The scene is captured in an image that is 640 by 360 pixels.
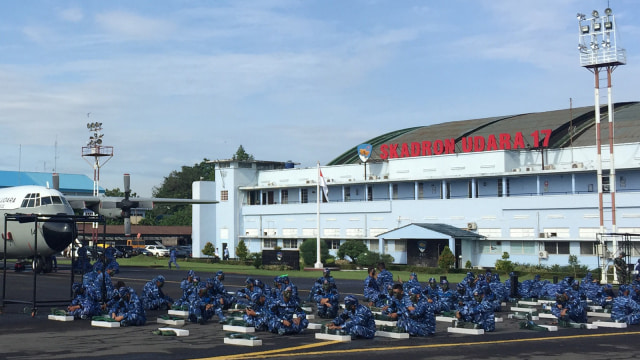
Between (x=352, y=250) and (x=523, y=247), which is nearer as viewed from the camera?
(x=523, y=247)

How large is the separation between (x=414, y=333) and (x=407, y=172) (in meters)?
57.5

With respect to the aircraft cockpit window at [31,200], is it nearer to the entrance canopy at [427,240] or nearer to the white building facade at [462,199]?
the white building facade at [462,199]

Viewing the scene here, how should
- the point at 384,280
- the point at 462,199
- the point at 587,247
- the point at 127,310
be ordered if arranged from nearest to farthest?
1. the point at 127,310
2. the point at 384,280
3. the point at 587,247
4. the point at 462,199

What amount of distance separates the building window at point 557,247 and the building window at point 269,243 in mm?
35665

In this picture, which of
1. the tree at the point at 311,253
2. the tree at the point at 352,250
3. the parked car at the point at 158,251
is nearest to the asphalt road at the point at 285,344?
the tree at the point at 311,253

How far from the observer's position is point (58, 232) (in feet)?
138

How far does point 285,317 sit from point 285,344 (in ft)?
6.67

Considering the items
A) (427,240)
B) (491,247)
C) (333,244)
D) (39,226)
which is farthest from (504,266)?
(39,226)

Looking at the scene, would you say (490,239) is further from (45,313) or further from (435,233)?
(45,313)

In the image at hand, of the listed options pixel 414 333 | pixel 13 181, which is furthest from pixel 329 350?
pixel 13 181

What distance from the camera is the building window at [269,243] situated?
91875mm

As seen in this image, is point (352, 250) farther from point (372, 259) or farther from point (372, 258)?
point (372, 259)

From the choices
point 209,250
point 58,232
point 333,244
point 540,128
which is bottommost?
point 209,250

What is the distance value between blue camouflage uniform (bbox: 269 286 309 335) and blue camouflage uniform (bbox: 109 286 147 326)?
15.7 feet
